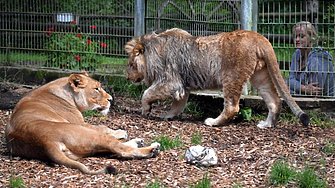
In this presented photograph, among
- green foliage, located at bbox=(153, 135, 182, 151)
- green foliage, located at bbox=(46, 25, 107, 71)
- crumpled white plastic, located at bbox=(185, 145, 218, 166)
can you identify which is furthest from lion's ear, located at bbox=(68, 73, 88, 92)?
green foliage, located at bbox=(46, 25, 107, 71)

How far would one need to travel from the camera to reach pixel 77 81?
253 inches

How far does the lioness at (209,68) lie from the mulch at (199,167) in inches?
13.1

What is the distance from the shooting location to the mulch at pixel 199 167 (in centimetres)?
503

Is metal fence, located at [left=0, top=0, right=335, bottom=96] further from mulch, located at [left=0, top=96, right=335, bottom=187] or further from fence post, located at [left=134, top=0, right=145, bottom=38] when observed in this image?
mulch, located at [left=0, top=96, right=335, bottom=187]

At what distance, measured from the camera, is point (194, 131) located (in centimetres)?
726

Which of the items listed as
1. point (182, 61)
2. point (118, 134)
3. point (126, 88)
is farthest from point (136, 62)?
point (118, 134)

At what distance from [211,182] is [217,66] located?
117 inches

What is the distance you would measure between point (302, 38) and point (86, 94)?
11.4 feet

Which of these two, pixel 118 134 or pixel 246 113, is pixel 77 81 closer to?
pixel 118 134

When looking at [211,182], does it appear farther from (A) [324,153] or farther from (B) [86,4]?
(B) [86,4]

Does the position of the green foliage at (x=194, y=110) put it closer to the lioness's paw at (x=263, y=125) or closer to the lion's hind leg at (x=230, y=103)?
the lion's hind leg at (x=230, y=103)

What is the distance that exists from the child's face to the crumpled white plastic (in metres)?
3.26

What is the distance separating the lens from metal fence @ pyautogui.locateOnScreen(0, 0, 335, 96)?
8.94 meters

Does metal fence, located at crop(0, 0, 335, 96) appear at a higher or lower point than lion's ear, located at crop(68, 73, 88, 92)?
higher
